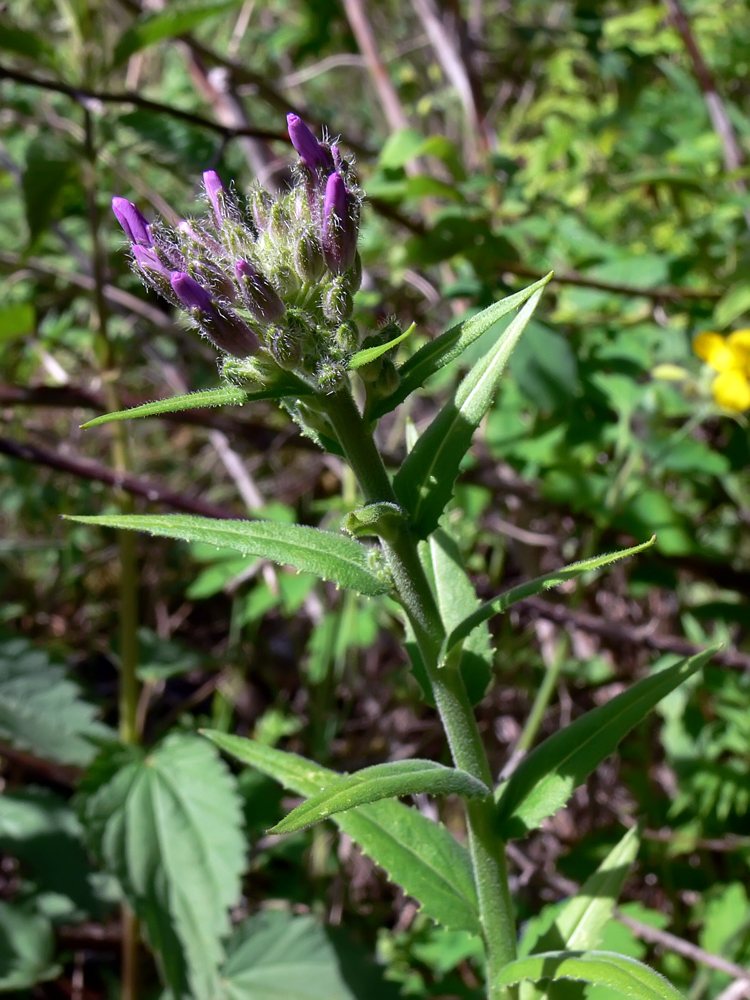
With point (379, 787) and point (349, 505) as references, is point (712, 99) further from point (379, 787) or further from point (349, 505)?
point (379, 787)

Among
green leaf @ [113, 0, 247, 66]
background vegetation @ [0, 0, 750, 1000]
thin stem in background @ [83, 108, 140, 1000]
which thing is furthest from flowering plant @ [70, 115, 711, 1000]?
green leaf @ [113, 0, 247, 66]

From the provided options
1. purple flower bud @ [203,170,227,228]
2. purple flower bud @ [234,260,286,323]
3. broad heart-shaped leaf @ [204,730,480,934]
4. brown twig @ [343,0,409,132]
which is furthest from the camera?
brown twig @ [343,0,409,132]

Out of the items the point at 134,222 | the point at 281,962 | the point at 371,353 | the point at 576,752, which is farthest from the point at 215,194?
the point at 281,962

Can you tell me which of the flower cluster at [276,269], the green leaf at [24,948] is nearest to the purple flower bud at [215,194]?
the flower cluster at [276,269]

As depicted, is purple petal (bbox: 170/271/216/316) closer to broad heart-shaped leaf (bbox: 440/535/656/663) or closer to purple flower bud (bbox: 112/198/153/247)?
purple flower bud (bbox: 112/198/153/247)

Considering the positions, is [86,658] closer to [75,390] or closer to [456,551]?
[75,390]

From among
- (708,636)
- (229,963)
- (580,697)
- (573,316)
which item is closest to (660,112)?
(573,316)

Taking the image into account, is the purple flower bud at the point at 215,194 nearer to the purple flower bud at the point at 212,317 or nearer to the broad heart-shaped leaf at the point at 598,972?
the purple flower bud at the point at 212,317
